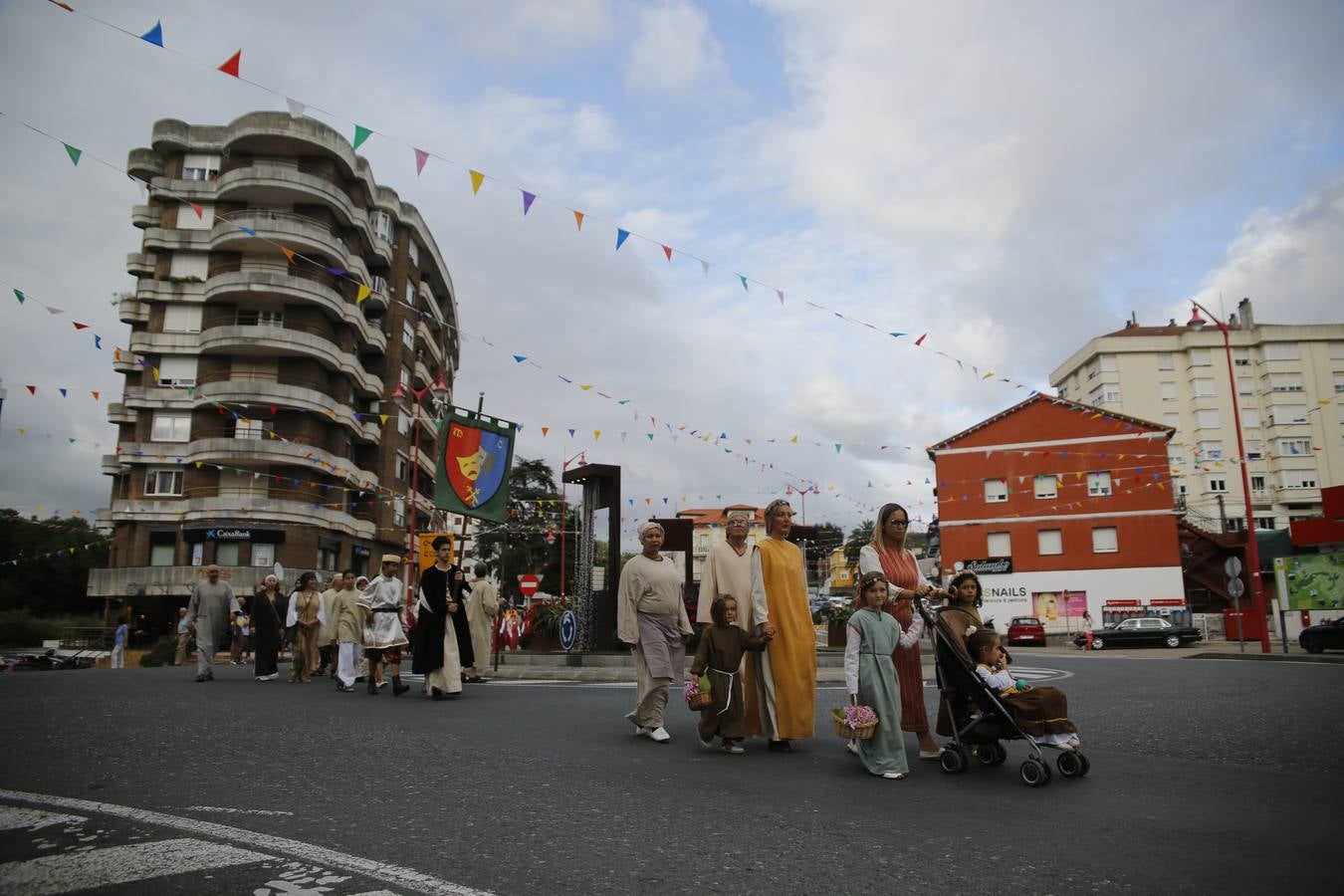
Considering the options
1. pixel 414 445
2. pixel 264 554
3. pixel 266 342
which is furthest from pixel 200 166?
pixel 264 554

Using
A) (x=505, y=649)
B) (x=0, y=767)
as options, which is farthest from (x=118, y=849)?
(x=505, y=649)

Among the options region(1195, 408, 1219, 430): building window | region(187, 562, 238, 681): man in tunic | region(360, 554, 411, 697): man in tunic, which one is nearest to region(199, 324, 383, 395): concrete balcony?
region(187, 562, 238, 681): man in tunic

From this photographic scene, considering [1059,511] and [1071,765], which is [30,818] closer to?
[1071,765]

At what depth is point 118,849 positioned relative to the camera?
3.76 m

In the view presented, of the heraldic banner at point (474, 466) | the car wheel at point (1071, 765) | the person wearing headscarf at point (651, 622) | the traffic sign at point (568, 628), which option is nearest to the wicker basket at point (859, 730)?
the car wheel at point (1071, 765)

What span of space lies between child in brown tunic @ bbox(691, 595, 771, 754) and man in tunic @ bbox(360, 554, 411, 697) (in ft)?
20.7

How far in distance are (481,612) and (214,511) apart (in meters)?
30.1

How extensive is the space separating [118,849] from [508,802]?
180 centimetres

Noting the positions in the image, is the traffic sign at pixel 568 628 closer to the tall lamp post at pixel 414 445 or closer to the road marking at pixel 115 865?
the road marking at pixel 115 865

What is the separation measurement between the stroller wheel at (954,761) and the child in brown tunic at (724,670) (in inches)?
62.6

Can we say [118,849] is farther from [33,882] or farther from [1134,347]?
[1134,347]

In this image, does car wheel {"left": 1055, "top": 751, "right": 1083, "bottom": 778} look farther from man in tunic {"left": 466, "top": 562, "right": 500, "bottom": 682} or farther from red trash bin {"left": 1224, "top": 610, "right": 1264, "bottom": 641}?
red trash bin {"left": 1224, "top": 610, "right": 1264, "bottom": 641}

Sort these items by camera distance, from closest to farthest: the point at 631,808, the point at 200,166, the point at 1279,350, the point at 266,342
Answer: the point at 631,808 → the point at 266,342 → the point at 200,166 → the point at 1279,350

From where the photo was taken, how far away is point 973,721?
603cm
